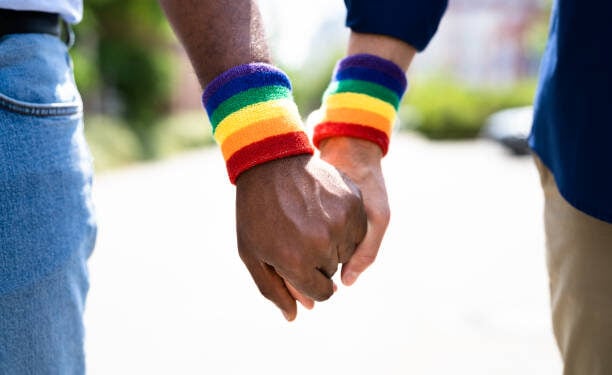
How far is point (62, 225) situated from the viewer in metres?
1.12

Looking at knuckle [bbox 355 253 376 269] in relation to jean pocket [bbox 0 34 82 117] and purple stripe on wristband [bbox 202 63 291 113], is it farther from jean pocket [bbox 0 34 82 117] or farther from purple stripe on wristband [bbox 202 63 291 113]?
jean pocket [bbox 0 34 82 117]

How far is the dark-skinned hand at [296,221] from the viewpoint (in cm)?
104

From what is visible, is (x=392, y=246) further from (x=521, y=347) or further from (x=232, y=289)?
(x=521, y=347)

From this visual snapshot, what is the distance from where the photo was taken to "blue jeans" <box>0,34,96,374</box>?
1.05 meters

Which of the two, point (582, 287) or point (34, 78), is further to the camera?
point (582, 287)

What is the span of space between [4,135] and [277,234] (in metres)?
0.49

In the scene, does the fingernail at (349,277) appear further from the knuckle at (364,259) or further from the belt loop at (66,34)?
the belt loop at (66,34)

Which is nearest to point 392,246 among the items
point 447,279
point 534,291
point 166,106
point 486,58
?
point 447,279

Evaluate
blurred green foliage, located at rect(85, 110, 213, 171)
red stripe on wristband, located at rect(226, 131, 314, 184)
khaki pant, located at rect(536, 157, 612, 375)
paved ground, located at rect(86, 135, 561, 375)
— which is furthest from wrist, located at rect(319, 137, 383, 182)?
blurred green foliage, located at rect(85, 110, 213, 171)

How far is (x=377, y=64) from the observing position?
4.77 ft

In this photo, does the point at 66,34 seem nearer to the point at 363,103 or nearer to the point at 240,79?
the point at 240,79

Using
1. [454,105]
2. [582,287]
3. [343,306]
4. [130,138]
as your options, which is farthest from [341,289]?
[454,105]

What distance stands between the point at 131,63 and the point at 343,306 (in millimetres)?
16899

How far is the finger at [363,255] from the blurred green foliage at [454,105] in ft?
84.0
